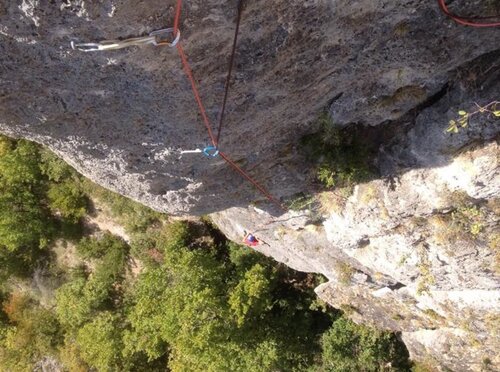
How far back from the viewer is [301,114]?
19.3 ft

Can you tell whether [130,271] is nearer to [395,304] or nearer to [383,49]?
[395,304]

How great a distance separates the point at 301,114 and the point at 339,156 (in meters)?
1.05

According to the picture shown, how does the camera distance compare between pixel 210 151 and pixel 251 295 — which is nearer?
pixel 210 151

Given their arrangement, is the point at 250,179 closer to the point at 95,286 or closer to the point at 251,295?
the point at 251,295

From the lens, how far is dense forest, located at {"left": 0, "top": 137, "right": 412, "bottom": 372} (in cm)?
1050

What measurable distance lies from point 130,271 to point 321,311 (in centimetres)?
557

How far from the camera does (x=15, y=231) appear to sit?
12.4 m

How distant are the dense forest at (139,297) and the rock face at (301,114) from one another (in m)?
2.73

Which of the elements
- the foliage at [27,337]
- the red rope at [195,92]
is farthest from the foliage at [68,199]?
the red rope at [195,92]

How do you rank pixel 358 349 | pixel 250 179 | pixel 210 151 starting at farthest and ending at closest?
pixel 358 349
pixel 250 179
pixel 210 151

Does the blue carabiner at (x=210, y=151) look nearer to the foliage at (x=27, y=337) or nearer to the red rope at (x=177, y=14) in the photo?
the red rope at (x=177, y=14)

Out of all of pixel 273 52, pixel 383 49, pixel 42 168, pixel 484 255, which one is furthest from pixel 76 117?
pixel 42 168

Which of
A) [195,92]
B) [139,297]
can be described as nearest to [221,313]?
[139,297]

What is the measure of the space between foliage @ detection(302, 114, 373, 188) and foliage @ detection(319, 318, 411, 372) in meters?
5.17
